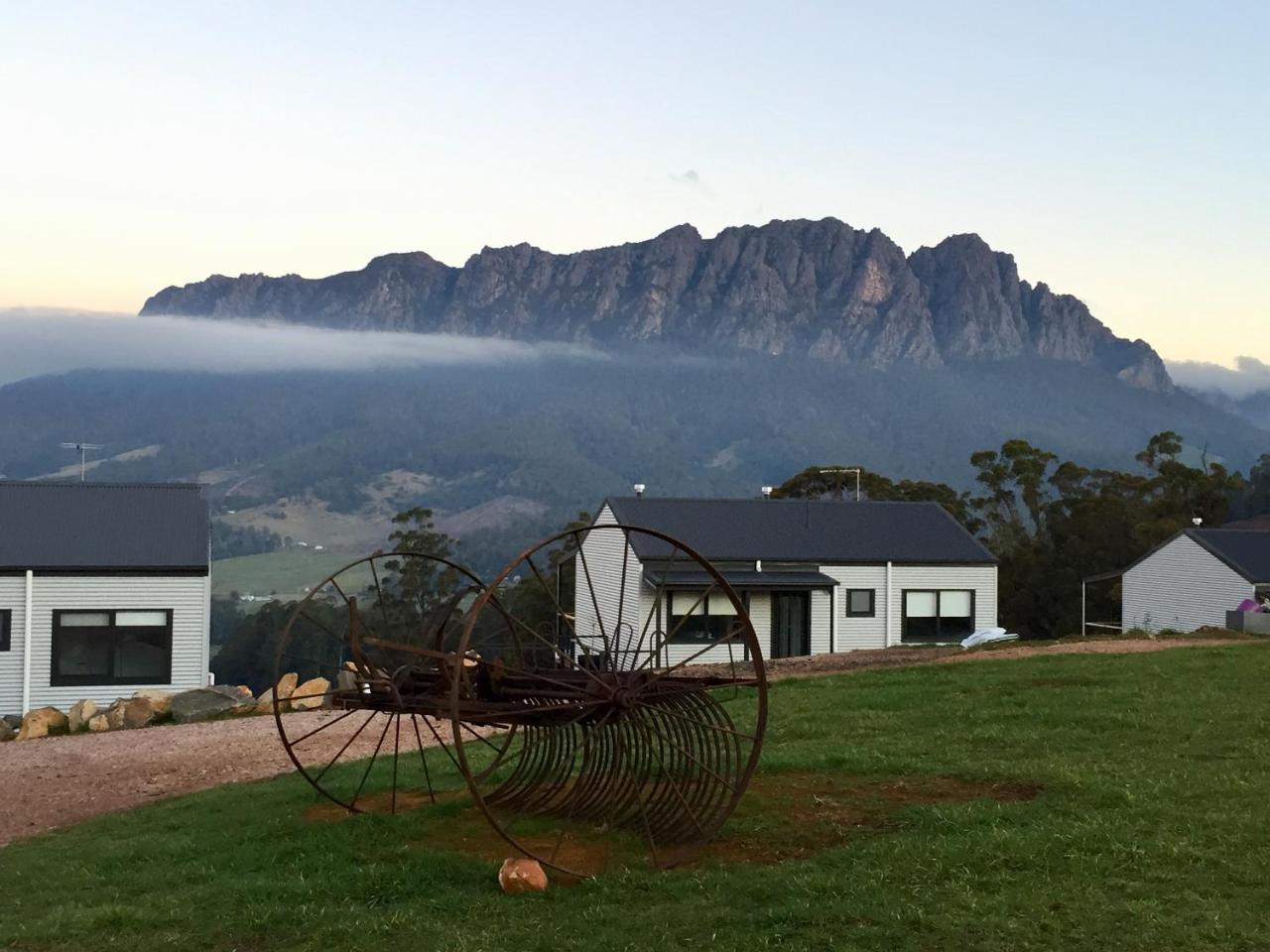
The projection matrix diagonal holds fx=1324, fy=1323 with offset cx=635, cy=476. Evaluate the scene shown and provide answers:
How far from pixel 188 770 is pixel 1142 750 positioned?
Answer: 1263 cm

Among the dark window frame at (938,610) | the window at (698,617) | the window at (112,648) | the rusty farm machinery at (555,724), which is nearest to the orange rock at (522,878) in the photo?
the rusty farm machinery at (555,724)

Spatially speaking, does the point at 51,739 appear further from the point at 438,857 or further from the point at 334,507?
the point at 334,507

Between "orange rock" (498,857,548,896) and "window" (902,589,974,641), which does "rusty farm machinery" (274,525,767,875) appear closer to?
"orange rock" (498,857,548,896)

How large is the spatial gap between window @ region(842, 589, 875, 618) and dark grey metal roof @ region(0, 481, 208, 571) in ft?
64.1

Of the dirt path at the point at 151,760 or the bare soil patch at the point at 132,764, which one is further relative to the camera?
the dirt path at the point at 151,760

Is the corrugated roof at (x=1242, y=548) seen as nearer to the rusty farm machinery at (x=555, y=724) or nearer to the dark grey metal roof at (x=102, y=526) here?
the dark grey metal roof at (x=102, y=526)

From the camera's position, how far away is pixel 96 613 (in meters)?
30.3

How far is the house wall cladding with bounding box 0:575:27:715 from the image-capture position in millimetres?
29578

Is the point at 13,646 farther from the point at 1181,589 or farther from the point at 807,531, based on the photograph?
Result: the point at 1181,589

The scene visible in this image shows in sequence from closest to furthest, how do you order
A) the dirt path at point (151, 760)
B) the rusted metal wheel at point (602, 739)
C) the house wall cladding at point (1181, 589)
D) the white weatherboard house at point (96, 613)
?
the rusted metal wheel at point (602, 739) → the dirt path at point (151, 760) → the white weatherboard house at point (96, 613) → the house wall cladding at point (1181, 589)

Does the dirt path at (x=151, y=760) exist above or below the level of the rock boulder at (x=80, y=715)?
above

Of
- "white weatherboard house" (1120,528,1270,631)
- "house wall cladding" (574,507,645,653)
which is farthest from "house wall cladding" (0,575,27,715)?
"white weatherboard house" (1120,528,1270,631)

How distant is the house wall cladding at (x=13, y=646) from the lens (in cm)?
2958

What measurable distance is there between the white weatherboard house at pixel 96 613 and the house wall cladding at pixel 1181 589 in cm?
3146
